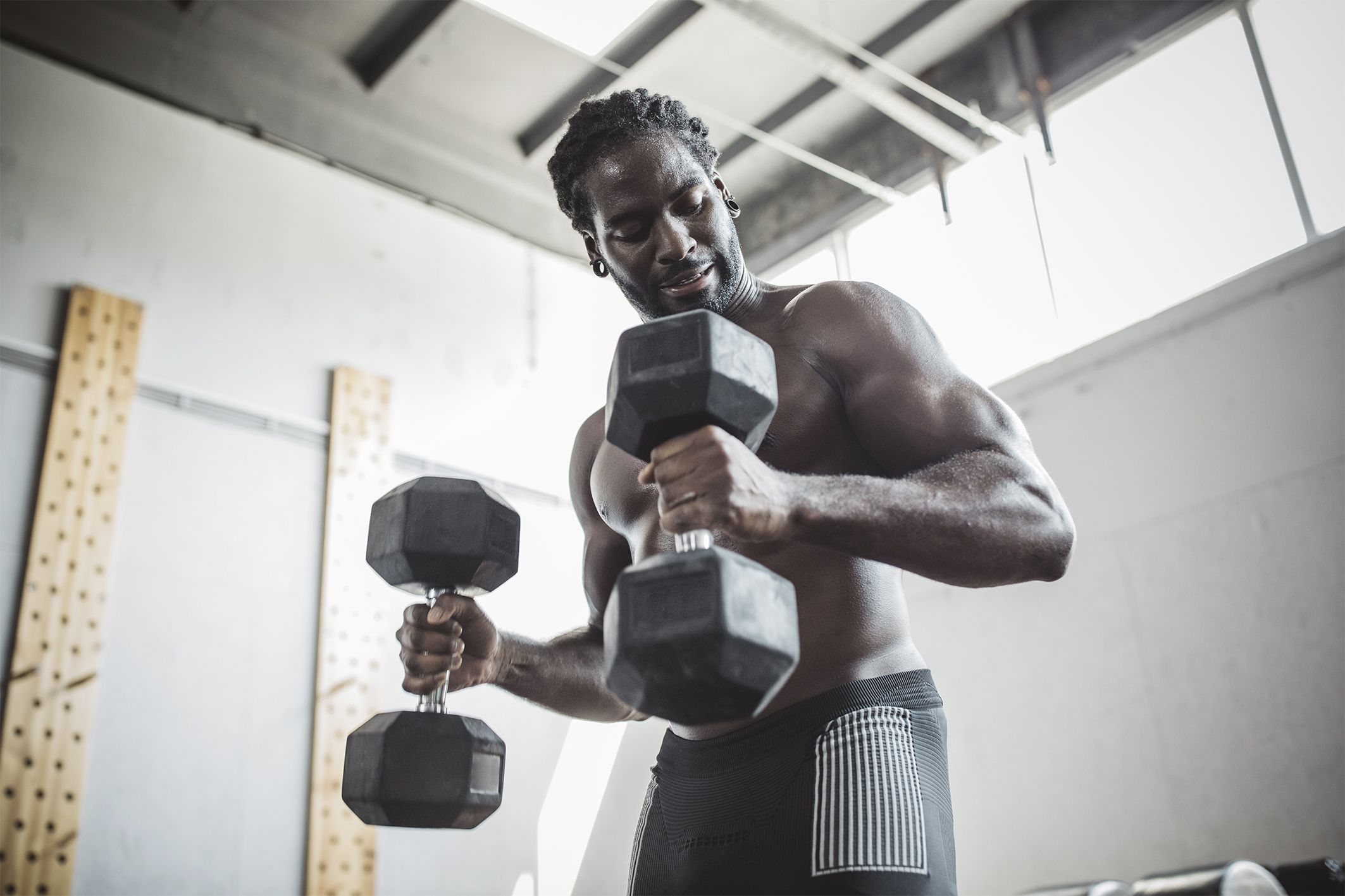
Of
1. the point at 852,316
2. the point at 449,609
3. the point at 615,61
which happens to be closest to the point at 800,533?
the point at 852,316

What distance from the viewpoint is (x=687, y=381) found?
1088 mm

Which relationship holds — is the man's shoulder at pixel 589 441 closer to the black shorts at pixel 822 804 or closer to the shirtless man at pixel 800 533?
the shirtless man at pixel 800 533

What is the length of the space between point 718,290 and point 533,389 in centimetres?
437

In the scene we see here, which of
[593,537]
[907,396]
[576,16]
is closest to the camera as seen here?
[907,396]

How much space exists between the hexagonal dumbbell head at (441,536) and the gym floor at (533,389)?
2.81 metres

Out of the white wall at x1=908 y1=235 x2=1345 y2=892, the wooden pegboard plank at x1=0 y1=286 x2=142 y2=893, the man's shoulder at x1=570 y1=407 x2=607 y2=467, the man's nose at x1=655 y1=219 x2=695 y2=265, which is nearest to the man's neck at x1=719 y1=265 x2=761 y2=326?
the man's nose at x1=655 y1=219 x2=695 y2=265

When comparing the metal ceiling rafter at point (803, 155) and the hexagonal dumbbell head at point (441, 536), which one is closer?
the hexagonal dumbbell head at point (441, 536)

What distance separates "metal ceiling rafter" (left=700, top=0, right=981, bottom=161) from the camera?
189 inches

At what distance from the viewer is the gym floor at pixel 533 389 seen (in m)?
4.03

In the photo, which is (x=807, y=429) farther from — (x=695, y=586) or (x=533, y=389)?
(x=533, y=389)

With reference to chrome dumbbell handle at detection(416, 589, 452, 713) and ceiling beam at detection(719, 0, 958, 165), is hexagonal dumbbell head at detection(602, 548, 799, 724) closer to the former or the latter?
chrome dumbbell handle at detection(416, 589, 452, 713)

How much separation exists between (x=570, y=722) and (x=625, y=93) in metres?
4.11

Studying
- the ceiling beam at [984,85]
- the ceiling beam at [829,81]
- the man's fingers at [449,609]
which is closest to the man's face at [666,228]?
the man's fingers at [449,609]

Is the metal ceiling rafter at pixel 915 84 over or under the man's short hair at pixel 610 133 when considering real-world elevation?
over
